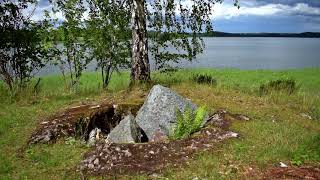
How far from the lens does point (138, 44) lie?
1689cm

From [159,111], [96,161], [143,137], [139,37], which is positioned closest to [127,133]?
[143,137]

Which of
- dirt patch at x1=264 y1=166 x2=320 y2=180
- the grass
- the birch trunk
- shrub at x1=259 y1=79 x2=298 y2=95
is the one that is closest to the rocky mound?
the grass

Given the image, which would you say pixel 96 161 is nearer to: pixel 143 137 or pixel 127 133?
pixel 127 133

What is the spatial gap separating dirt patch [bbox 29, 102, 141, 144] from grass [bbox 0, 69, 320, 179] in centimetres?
40

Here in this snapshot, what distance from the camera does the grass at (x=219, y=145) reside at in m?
9.00

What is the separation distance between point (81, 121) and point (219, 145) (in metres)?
4.49

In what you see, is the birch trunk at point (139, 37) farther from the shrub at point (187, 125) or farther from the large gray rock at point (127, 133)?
the shrub at point (187, 125)

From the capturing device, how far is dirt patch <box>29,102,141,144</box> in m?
11.5

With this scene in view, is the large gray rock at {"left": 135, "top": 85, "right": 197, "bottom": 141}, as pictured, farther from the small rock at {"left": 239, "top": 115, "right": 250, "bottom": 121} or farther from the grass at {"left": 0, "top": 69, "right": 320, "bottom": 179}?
the small rock at {"left": 239, "top": 115, "right": 250, "bottom": 121}

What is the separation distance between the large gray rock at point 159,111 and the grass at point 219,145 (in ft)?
4.81

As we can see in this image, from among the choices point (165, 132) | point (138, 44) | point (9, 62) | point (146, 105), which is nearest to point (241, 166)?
point (165, 132)

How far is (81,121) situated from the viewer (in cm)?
1237

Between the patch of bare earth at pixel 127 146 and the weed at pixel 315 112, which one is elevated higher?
the patch of bare earth at pixel 127 146

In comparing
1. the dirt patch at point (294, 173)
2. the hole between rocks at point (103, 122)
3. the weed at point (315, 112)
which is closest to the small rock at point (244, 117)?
the hole between rocks at point (103, 122)
